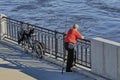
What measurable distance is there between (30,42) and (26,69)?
113 inches

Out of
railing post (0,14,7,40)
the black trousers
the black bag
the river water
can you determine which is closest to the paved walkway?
the black trousers

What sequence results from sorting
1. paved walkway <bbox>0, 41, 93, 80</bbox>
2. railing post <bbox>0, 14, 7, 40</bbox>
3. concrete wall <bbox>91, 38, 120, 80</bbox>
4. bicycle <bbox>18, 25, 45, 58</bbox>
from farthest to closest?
railing post <bbox>0, 14, 7, 40</bbox> → bicycle <bbox>18, 25, 45, 58</bbox> → paved walkway <bbox>0, 41, 93, 80</bbox> → concrete wall <bbox>91, 38, 120, 80</bbox>

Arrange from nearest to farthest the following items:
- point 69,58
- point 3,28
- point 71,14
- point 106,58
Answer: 1. point 106,58
2. point 69,58
3. point 3,28
4. point 71,14

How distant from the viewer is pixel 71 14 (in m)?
50.7

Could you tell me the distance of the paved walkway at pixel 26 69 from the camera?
47.6ft

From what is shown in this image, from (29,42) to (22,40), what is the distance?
1.63 ft

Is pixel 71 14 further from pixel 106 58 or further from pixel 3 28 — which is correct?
pixel 106 58

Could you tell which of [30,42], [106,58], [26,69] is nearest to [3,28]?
[30,42]

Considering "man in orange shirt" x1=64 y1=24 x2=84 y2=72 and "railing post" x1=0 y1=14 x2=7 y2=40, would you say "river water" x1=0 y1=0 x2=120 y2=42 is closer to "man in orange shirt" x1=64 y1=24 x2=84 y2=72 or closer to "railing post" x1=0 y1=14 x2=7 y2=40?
"railing post" x1=0 y1=14 x2=7 y2=40

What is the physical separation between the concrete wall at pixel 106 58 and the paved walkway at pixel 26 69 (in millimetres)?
599

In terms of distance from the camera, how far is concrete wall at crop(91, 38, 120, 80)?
13258 millimetres

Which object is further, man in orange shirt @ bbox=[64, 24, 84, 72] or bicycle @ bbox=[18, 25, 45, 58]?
bicycle @ bbox=[18, 25, 45, 58]

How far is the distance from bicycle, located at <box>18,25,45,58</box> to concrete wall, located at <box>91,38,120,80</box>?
11.3 feet

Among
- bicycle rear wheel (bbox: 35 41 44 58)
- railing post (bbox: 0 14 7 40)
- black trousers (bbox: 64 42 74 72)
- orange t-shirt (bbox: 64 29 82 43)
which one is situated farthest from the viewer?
railing post (bbox: 0 14 7 40)
